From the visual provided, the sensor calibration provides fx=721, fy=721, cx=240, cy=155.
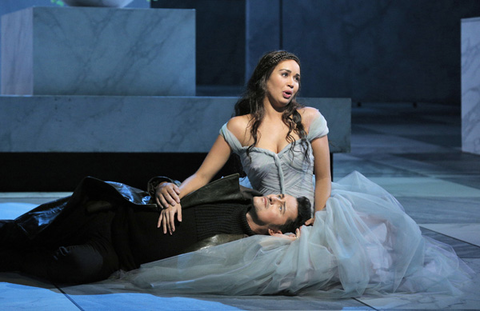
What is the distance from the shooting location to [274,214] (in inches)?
139

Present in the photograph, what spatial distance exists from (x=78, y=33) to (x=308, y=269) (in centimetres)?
419

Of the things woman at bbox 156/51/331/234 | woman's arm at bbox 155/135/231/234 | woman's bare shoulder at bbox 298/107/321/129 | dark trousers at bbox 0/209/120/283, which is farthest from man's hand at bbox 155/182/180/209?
woman's bare shoulder at bbox 298/107/321/129

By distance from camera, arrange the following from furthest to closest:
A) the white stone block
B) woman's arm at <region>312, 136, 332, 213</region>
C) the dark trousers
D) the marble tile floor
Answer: the white stone block, woman's arm at <region>312, 136, 332, 213</region>, the dark trousers, the marble tile floor

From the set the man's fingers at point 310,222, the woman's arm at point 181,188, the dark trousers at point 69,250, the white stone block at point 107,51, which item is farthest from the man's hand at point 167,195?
the white stone block at point 107,51

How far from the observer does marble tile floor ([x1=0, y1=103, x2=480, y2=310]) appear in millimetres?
3055

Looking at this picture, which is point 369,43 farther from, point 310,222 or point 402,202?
A: point 310,222

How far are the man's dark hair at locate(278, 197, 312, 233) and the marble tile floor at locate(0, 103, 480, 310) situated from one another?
0.47m

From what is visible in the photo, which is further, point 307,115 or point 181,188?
point 307,115

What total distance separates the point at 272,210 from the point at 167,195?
1.71 feet

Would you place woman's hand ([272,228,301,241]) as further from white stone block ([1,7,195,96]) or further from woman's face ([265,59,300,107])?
white stone block ([1,7,195,96])

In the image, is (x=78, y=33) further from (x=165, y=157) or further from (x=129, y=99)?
(x=165, y=157)

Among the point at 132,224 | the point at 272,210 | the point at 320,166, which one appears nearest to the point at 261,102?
the point at 320,166

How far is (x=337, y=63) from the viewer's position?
16.8 meters

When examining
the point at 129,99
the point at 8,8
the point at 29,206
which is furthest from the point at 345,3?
the point at 29,206
